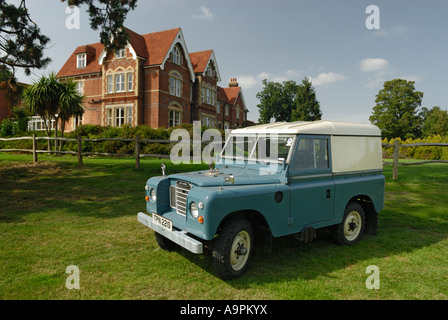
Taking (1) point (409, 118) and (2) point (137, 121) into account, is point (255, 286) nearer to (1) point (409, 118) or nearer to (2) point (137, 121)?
(2) point (137, 121)

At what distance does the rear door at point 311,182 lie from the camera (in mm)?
4410

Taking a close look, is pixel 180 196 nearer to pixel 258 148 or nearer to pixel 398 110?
pixel 258 148


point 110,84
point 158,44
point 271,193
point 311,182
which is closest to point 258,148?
point 311,182

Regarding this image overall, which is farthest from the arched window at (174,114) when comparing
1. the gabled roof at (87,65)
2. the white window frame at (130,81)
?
the gabled roof at (87,65)

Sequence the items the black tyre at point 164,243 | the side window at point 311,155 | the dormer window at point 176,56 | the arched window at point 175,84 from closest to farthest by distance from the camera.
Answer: the side window at point 311,155 → the black tyre at point 164,243 → the dormer window at point 176,56 → the arched window at point 175,84

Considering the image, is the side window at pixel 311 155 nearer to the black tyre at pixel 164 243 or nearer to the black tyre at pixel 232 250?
the black tyre at pixel 232 250

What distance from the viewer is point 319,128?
4.85m

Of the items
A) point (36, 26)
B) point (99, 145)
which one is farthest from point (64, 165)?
point (99, 145)

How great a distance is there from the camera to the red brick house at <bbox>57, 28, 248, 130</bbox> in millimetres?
28641

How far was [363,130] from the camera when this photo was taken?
17.9 feet

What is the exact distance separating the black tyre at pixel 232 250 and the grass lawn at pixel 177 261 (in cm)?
15

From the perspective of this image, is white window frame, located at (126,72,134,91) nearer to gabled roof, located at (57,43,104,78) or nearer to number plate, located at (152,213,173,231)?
gabled roof, located at (57,43,104,78)
